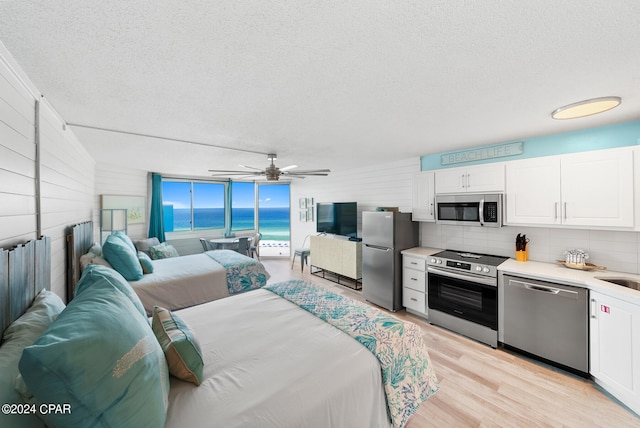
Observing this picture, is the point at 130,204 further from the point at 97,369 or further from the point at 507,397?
the point at 507,397

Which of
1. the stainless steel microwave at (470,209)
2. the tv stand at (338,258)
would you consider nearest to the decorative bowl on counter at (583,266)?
the stainless steel microwave at (470,209)

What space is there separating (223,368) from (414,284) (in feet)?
10.3

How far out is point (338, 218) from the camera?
5637 millimetres

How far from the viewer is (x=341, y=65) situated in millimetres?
1541

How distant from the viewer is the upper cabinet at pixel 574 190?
2.38m

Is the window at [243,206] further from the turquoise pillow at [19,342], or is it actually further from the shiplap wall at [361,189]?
the turquoise pillow at [19,342]

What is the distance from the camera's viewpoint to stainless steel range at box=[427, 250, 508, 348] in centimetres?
293

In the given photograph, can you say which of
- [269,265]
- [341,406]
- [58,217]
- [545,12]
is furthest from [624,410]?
[269,265]

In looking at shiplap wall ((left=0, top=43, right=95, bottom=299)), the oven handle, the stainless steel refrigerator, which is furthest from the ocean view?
the oven handle

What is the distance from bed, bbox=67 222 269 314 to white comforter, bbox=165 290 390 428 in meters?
1.44

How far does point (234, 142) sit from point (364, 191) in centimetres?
299

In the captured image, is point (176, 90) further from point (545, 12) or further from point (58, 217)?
point (545, 12)

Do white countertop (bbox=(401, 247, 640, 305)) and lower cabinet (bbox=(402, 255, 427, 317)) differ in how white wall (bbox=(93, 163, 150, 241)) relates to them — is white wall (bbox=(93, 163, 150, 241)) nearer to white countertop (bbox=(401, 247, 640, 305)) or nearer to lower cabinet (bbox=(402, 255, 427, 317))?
lower cabinet (bbox=(402, 255, 427, 317))

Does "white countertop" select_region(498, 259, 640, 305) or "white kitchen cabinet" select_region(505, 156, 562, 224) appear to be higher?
"white kitchen cabinet" select_region(505, 156, 562, 224)
